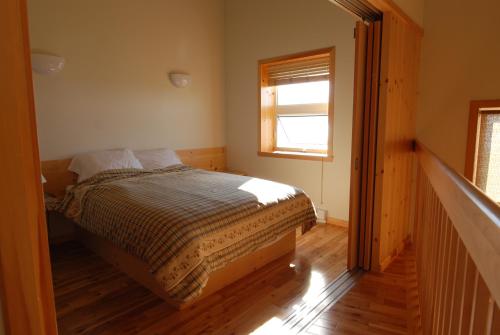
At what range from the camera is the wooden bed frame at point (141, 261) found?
2316 mm

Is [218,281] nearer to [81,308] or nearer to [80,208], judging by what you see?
[81,308]

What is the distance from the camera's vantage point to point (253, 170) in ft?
15.4

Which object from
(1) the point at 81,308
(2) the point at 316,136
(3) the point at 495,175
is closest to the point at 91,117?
(1) the point at 81,308

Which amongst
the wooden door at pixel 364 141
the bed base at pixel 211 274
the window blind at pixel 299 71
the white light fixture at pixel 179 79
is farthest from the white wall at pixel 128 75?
the wooden door at pixel 364 141

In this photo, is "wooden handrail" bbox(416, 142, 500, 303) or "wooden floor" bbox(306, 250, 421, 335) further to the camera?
"wooden floor" bbox(306, 250, 421, 335)

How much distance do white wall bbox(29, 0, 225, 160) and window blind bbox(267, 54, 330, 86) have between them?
918 millimetres

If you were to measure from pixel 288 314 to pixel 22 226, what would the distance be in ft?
6.02

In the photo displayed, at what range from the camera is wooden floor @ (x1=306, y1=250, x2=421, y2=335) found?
6.24ft

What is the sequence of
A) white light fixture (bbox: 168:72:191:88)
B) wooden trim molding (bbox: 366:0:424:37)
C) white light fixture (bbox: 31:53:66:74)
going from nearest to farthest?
1. wooden trim molding (bbox: 366:0:424:37)
2. white light fixture (bbox: 31:53:66:74)
3. white light fixture (bbox: 168:72:191:88)

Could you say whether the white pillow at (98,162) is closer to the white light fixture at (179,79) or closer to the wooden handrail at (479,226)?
the white light fixture at (179,79)

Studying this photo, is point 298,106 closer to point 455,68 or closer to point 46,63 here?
point 455,68

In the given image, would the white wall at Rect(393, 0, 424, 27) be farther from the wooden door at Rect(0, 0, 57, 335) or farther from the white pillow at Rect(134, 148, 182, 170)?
the white pillow at Rect(134, 148, 182, 170)

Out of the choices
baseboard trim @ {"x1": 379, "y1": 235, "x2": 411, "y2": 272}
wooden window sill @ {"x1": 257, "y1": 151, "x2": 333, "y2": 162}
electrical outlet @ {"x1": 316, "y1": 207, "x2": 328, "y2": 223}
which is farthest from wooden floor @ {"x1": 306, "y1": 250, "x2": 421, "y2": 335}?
wooden window sill @ {"x1": 257, "y1": 151, "x2": 333, "y2": 162}

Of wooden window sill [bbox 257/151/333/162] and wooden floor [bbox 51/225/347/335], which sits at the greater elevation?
wooden window sill [bbox 257/151/333/162]
